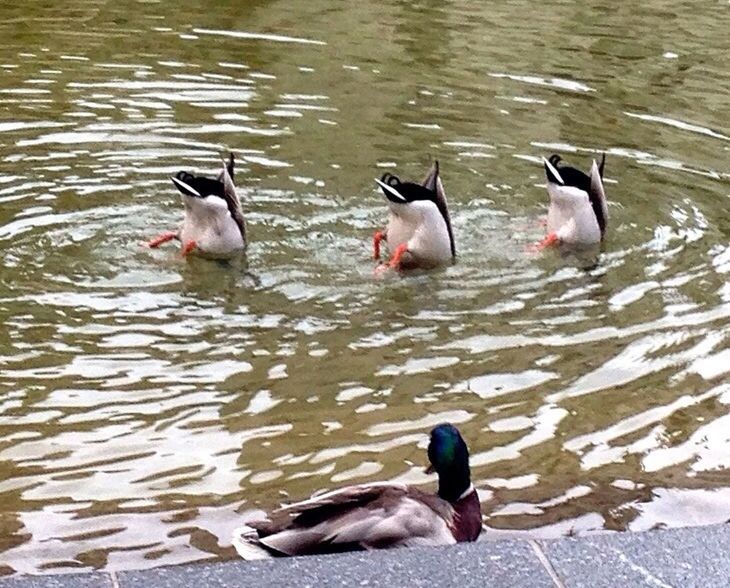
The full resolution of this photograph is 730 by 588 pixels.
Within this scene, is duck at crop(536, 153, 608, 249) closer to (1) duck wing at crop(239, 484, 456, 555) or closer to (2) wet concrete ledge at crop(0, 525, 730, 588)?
(1) duck wing at crop(239, 484, 456, 555)

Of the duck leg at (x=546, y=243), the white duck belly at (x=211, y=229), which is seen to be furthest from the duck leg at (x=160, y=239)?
the duck leg at (x=546, y=243)

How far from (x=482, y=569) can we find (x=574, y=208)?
5.37 meters

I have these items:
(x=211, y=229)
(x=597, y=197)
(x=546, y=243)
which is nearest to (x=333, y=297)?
(x=211, y=229)

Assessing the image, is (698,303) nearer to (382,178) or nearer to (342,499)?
(382,178)

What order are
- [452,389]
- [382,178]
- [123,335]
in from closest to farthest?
1. [452,389]
2. [123,335]
3. [382,178]

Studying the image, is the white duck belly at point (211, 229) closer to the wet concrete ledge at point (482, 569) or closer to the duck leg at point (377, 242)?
the duck leg at point (377, 242)

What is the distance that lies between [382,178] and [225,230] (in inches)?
56.8

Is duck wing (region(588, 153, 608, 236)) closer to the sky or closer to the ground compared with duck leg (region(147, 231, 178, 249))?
closer to the sky

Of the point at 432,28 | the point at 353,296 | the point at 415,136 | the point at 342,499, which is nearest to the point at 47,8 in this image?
the point at 432,28

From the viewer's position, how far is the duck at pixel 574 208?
30.6ft

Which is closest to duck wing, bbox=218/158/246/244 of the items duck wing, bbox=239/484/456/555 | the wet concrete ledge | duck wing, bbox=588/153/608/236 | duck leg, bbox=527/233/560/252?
duck leg, bbox=527/233/560/252

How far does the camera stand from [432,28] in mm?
15680

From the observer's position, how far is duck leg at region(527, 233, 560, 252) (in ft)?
30.5

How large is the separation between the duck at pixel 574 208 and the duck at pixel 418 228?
2.56ft
